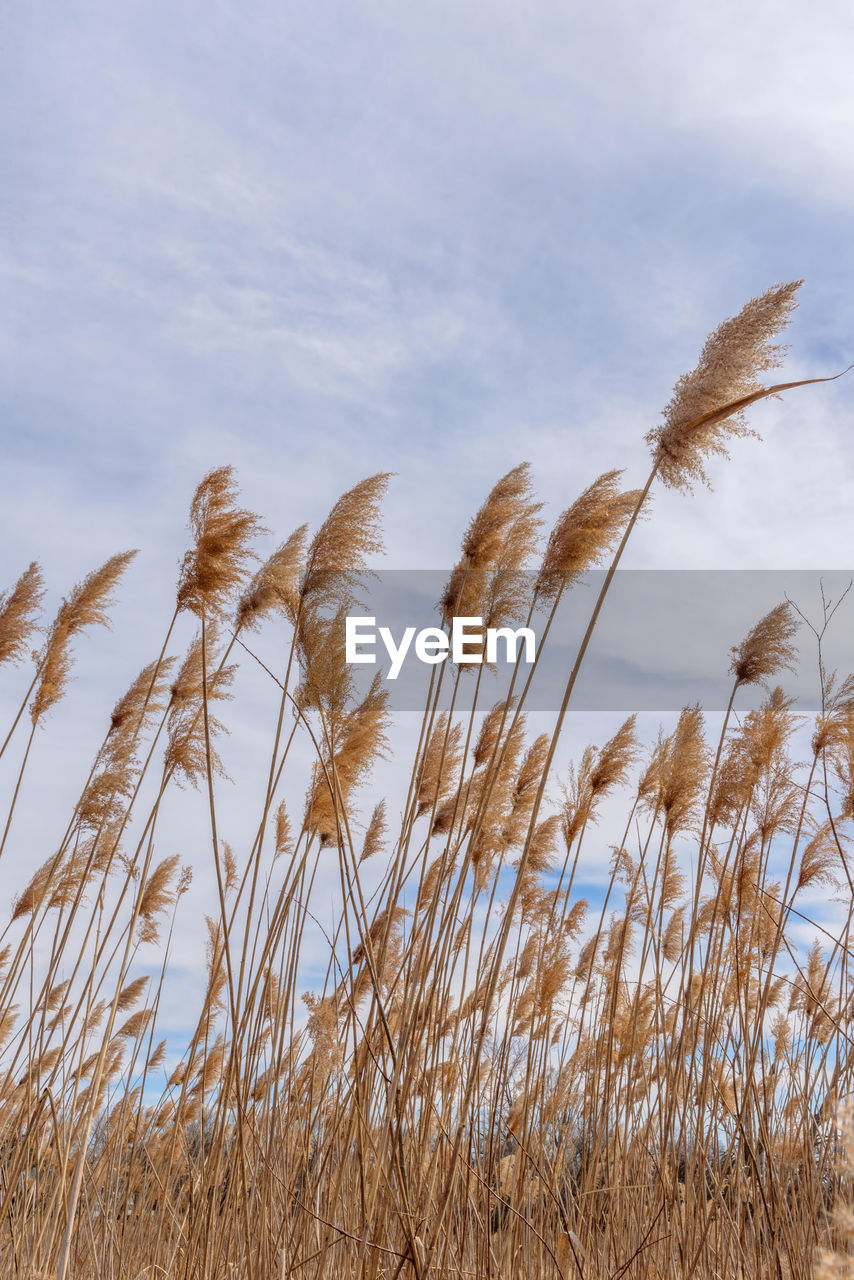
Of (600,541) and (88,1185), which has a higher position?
(600,541)

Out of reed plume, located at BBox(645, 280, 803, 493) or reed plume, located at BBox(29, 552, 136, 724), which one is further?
reed plume, located at BBox(29, 552, 136, 724)

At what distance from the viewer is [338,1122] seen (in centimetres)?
288

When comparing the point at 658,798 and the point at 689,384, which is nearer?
the point at 689,384

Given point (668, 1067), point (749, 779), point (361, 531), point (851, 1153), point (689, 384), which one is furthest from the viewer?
point (749, 779)

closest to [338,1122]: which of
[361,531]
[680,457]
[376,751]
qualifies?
[376,751]

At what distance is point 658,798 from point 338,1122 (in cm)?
188

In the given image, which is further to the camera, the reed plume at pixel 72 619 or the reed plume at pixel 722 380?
the reed plume at pixel 72 619

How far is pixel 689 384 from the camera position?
2.29m

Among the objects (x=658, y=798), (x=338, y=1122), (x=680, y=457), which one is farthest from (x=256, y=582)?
(x=658, y=798)

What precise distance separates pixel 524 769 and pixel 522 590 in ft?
5.72

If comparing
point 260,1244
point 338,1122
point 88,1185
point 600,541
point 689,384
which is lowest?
point 88,1185

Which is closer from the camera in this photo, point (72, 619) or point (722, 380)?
point (722, 380)

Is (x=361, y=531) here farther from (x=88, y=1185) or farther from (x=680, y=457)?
(x=88, y=1185)

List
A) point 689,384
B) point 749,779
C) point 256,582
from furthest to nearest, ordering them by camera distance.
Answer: point 749,779, point 256,582, point 689,384
